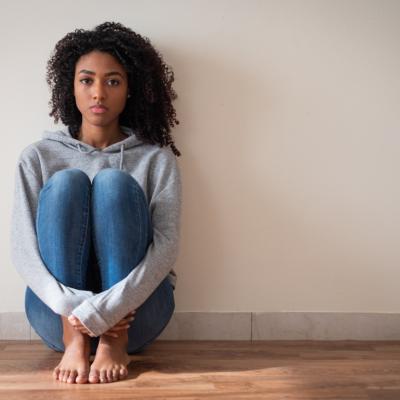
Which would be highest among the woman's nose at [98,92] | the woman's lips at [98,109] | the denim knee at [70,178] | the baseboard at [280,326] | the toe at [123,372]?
the woman's nose at [98,92]

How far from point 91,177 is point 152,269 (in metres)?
0.38

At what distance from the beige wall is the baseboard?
3 centimetres

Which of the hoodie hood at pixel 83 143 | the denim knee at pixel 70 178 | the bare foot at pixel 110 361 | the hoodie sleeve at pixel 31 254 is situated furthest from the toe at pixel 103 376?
the hoodie hood at pixel 83 143

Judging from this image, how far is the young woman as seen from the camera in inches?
59.1

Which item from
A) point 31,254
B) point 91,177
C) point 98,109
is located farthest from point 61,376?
point 98,109

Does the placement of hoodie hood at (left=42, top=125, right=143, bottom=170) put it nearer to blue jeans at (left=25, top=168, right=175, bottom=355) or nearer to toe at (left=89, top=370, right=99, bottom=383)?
blue jeans at (left=25, top=168, right=175, bottom=355)

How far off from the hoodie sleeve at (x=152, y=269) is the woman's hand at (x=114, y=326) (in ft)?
0.06

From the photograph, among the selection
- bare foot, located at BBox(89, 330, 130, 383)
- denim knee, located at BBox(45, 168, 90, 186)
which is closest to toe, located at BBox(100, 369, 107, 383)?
bare foot, located at BBox(89, 330, 130, 383)

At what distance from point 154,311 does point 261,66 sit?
85cm

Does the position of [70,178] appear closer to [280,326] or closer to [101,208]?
[101,208]

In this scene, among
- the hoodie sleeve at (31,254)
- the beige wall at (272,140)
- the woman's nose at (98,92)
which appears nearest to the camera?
the hoodie sleeve at (31,254)

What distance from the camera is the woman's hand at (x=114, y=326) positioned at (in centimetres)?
147

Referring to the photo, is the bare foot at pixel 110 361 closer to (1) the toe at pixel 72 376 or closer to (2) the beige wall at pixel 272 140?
(1) the toe at pixel 72 376

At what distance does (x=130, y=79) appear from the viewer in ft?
6.09
